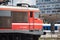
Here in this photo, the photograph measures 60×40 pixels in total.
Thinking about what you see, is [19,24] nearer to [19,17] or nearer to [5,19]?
[19,17]

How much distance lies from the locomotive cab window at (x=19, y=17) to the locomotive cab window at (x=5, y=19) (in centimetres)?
30

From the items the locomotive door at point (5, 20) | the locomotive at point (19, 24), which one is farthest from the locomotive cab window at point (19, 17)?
the locomotive door at point (5, 20)

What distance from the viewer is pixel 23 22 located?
1305cm

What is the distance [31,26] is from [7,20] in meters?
1.47

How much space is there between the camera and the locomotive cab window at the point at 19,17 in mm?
12942

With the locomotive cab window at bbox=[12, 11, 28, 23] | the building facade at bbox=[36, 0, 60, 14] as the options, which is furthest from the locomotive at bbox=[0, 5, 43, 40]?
the building facade at bbox=[36, 0, 60, 14]

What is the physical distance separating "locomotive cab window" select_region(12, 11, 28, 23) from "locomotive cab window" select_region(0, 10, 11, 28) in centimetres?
30

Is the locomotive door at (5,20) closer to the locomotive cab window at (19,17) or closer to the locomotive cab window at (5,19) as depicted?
the locomotive cab window at (5,19)

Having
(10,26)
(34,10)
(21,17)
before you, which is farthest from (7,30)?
(34,10)

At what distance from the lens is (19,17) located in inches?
514

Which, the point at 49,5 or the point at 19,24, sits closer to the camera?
the point at 19,24

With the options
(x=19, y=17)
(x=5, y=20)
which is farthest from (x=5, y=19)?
(x=19, y=17)

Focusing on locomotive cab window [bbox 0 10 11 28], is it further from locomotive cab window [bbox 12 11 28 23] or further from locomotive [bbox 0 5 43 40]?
locomotive cab window [bbox 12 11 28 23]

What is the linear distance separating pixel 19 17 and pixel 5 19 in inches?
33.2
